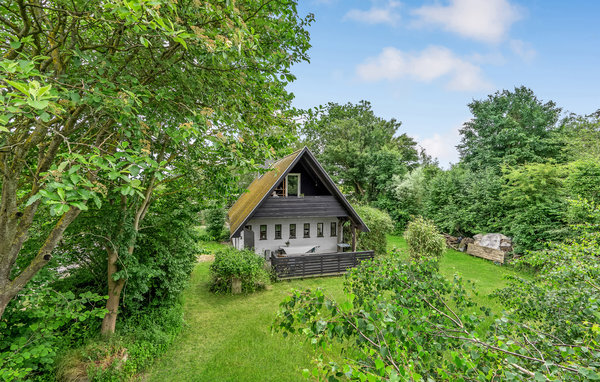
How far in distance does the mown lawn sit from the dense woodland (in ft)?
1.82

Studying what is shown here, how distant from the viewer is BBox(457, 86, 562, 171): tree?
19.8 m

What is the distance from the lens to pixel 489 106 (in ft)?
76.5

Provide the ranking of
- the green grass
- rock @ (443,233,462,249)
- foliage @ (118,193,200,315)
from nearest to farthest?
the green grass
foliage @ (118,193,200,315)
rock @ (443,233,462,249)

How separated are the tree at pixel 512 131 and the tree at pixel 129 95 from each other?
2282 cm

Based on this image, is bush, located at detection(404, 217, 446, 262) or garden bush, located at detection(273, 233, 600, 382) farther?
bush, located at detection(404, 217, 446, 262)

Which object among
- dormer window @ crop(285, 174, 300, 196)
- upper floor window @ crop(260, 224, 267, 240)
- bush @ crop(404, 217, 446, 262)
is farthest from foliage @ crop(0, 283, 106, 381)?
bush @ crop(404, 217, 446, 262)

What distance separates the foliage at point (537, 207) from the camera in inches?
467

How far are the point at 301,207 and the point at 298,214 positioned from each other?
1.25ft

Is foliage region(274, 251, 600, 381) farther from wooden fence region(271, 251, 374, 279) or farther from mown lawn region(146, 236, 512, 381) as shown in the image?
wooden fence region(271, 251, 374, 279)

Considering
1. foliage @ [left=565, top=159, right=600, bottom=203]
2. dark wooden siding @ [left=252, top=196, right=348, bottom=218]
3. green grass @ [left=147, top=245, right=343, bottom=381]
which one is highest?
foliage @ [left=565, top=159, right=600, bottom=203]

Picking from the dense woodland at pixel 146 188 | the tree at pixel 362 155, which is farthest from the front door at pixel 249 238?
the tree at pixel 362 155

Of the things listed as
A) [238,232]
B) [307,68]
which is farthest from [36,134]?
[238,232]

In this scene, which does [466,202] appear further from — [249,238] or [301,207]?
[249,238]

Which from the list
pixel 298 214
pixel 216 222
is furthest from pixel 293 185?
pixel 216 222
